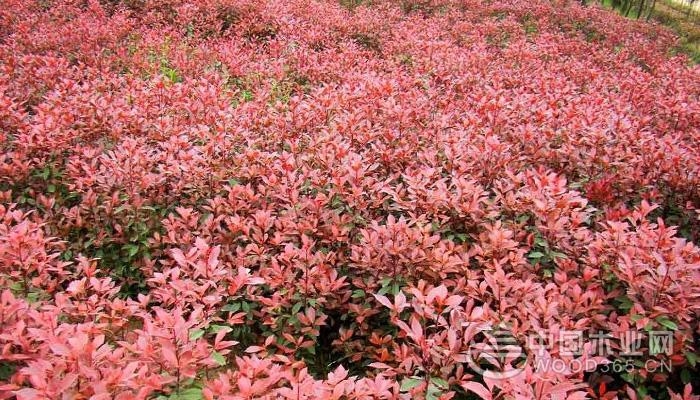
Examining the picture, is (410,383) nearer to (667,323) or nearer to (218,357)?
(218,357)

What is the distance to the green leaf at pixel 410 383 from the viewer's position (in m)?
1.82

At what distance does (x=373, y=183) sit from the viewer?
306cm

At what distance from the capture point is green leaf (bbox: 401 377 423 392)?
5.97ft

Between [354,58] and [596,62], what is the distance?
369 cm

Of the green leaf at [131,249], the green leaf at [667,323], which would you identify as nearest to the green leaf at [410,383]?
the green leaf at [667,323]

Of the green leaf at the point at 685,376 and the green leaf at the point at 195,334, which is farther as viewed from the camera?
the green leaf at the point at 685,376

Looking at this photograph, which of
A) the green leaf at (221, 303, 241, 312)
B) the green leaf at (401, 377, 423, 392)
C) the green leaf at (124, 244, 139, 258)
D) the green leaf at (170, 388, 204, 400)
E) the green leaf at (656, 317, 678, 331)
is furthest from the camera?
the green leaf at (124, 244, 139, 258)

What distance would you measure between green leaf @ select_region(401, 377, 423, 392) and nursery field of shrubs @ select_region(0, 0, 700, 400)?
13mm

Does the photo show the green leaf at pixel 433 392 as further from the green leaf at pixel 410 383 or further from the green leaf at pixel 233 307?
the green leaf at pixel 233 307

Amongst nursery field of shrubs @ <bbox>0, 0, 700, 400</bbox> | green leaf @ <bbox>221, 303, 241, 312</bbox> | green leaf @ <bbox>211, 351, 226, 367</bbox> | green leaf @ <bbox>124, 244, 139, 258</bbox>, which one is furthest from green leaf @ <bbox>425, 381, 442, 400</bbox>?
green leaf @ <bbox>124, 244, 139, 258</bbox>

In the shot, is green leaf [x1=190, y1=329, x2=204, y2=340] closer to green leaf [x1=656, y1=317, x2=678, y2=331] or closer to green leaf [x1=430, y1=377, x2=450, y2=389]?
green leaf [x1=430, y1=377, x2=450, y2=389]

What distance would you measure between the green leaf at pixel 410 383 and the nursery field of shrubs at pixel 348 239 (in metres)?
0.01

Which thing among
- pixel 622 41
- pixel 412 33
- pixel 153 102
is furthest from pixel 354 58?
pixel 622 41

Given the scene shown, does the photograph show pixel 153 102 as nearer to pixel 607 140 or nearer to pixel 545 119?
pixel 545 119
